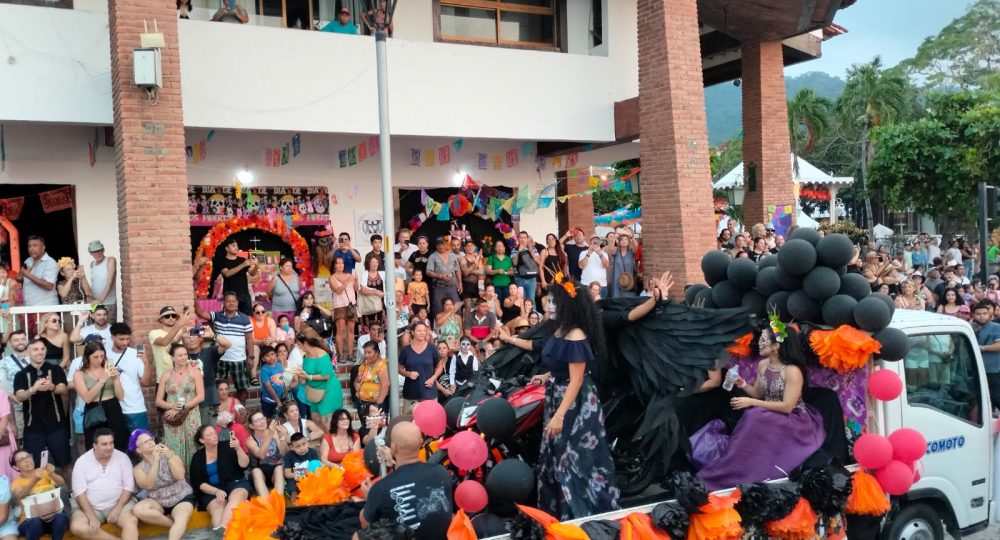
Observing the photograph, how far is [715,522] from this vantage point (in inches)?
176

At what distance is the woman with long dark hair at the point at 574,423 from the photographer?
16.0 feet

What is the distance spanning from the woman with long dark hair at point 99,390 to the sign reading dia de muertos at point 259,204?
5.05 meters

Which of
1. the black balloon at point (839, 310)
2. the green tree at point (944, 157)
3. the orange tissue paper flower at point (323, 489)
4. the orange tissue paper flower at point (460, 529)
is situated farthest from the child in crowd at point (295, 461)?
the green tree at point (944, 157)

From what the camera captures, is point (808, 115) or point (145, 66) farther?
point (808, 115)

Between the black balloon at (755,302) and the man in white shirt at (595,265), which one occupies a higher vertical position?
the man in white shirt at (595,265)

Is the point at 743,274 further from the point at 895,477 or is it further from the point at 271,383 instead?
the point at 271,383

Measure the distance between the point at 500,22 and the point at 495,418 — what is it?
1011 cm

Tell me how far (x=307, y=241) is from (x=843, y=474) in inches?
405

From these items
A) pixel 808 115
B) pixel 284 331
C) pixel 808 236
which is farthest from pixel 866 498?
pixel 808 115

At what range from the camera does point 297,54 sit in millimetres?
11523

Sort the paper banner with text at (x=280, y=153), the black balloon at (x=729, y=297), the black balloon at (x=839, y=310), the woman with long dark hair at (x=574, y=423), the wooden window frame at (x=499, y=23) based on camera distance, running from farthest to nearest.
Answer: the wooden window frame at (x=499, y=23)
the paper banner with text at (x=280, y=153)
the black balloon at (x=729, y=297)
the black balloon at (x=839, y=310)
the woman with long dark hair at (x=574, y=423)

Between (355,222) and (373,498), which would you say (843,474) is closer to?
(373,498)

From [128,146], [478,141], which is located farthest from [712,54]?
[128,146]

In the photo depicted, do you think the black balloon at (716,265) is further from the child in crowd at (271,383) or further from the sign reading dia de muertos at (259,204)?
the sign reading dia de muertos at (259,204)
